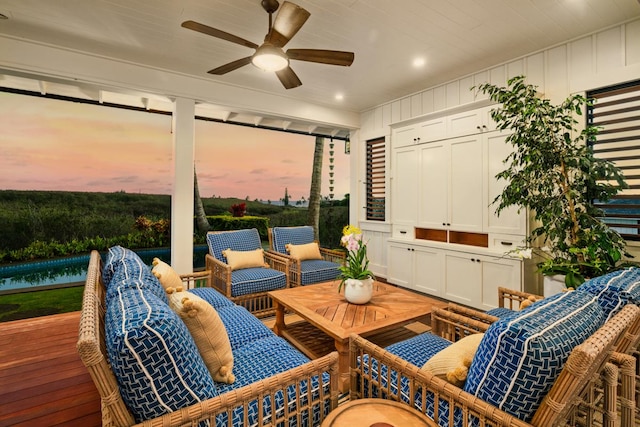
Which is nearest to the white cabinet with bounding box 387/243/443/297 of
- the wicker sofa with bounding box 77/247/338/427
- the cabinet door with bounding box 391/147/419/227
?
the cabinet door with bounding box 391/147/419/227

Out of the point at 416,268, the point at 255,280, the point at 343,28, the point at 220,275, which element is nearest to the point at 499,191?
the point at 416,268

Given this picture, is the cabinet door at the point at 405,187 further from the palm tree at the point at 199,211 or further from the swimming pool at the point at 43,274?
the swimming pool at the point at 43,274

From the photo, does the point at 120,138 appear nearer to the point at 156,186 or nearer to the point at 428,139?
the point at 156,186

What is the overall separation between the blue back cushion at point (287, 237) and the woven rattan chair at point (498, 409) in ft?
9.10

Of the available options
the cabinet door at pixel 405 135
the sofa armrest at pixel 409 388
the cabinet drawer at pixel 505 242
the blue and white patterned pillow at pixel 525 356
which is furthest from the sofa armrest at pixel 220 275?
the cabinet door at pixel 405 135

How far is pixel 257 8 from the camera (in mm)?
2574

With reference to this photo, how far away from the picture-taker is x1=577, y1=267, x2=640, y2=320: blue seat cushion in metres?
1.31

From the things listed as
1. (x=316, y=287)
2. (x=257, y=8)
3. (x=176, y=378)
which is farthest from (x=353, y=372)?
(x=257, y=8)

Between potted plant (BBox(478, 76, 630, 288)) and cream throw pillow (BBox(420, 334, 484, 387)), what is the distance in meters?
1.73

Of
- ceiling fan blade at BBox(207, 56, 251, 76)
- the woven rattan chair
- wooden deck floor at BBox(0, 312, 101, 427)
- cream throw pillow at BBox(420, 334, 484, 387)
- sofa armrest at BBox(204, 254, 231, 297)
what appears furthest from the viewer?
sofa armrest at BBox(204, 254, 231, 297)

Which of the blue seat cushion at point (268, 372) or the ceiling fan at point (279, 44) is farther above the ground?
the ceiling fan at point (279, 44)

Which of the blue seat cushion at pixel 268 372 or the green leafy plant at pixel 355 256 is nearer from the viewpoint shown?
the blue seat cushion at pixel 268 372

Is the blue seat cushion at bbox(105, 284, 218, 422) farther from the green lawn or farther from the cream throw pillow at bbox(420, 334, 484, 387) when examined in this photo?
the green lawn

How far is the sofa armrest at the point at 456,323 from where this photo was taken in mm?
1933
